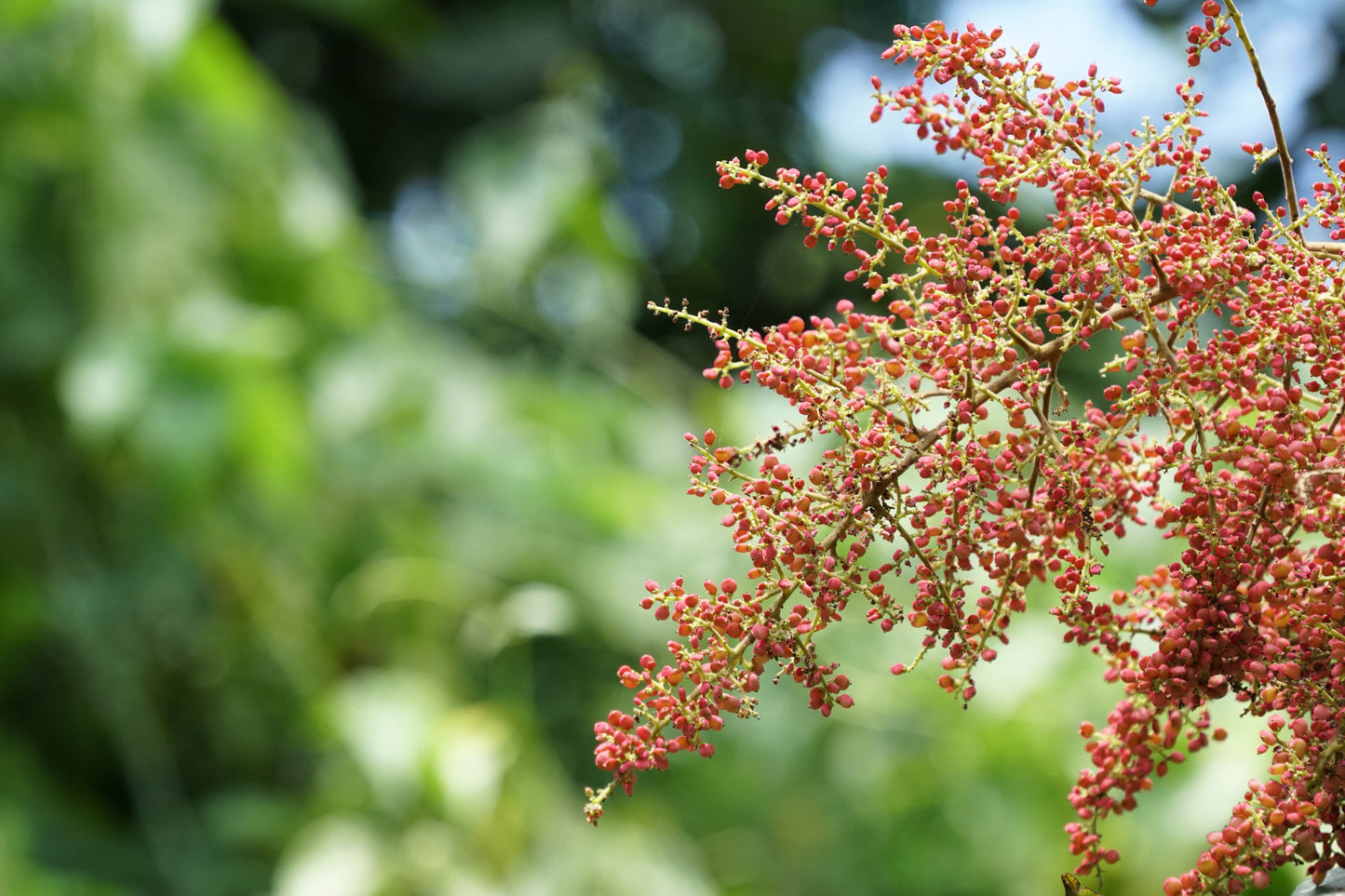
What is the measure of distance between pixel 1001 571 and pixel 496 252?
2687mm

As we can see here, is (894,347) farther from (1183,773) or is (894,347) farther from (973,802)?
(973,802)

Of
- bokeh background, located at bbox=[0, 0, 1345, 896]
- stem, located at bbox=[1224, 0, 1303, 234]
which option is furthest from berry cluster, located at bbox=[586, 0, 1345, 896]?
bokeh background, located at bbox=[0, 0, 1345, 896]

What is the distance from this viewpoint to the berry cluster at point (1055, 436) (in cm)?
47

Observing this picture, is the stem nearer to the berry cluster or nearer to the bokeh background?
the berry cluster

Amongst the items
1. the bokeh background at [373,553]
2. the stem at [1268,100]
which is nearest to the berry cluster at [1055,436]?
the stem at [1268,100]

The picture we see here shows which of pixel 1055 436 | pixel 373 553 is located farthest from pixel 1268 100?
pixel 373 553

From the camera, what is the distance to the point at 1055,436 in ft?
1.58

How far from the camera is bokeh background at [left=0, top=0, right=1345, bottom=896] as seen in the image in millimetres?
2170

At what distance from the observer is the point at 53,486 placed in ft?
9.13

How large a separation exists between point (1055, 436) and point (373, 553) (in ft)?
8.25

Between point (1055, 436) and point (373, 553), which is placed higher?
point (373, 553)

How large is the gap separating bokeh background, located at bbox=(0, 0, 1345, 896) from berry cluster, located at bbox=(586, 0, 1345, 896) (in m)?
1.19

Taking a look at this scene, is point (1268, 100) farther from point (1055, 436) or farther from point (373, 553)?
point (373, 553)

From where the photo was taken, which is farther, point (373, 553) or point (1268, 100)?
point (373, 553)
